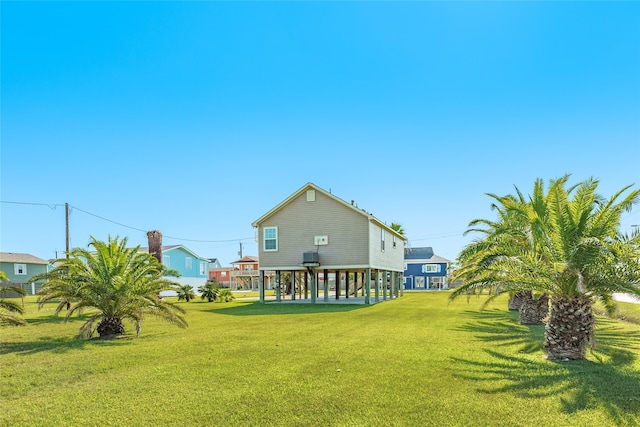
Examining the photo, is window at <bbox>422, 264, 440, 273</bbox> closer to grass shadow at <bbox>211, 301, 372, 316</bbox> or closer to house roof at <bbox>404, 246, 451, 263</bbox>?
house roof at <bbox>404, 246, 451, 263</bbox>

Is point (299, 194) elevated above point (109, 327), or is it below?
above

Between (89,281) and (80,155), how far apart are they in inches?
414

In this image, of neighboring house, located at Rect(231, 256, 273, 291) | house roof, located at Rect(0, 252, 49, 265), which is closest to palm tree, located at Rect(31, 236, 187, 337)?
house roof, located at Rect(0, 252, 49, 265)

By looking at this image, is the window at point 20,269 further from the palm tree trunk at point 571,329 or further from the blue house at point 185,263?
the palm tree trunk at point 571,329

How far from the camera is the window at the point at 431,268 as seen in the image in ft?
188

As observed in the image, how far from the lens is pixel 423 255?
59781mm

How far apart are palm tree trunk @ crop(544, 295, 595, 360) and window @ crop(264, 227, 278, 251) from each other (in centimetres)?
1926

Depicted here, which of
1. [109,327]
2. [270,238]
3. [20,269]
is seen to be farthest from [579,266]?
[20,269]

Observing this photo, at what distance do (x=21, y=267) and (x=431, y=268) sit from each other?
55.1 metres

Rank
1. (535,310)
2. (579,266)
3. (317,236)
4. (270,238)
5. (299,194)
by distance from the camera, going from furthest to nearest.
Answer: (270,238) < (299,194) < (317,236) < (535,310) < (579,266)

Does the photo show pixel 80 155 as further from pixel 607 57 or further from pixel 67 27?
pixel 607 57

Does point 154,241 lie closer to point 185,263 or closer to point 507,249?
point 185,263

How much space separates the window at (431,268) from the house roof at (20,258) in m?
49.9

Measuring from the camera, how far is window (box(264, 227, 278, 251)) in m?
25.8
